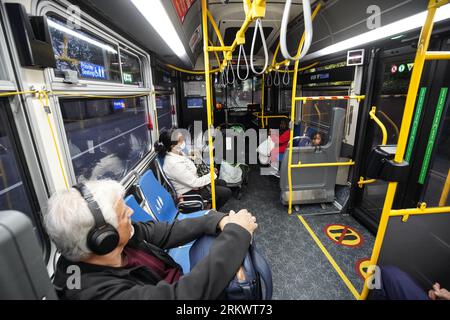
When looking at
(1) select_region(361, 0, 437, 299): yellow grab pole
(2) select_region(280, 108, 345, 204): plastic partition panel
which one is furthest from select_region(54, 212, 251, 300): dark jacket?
(2) select_region(280, 108, 345, 204): plastic partition panel

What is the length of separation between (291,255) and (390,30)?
109 inches

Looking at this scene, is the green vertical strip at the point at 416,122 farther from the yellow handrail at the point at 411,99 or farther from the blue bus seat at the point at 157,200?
the blue bus seat at the point at 157,200

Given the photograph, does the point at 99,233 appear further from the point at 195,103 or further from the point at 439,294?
the point at 195,103

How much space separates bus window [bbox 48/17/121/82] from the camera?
1.57 meters

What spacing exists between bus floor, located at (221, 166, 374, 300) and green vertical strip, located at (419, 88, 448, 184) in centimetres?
107

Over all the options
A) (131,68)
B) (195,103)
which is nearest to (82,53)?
(131,68)

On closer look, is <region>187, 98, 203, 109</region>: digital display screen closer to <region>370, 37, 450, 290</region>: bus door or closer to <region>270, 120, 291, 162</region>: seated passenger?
<region>270, 120, 291, 162</region>: seated passenger

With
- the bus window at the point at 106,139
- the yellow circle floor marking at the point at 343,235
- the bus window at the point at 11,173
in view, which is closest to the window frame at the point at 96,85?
the bus window at the point at 106,139

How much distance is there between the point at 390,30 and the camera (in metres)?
2.34

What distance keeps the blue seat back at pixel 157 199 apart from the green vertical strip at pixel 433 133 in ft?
9.03

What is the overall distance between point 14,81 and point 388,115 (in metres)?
3.59

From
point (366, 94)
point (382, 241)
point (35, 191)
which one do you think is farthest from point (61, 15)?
point (366, 94)

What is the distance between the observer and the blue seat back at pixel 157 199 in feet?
7.29

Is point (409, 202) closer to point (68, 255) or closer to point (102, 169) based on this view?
point (68, 255)
